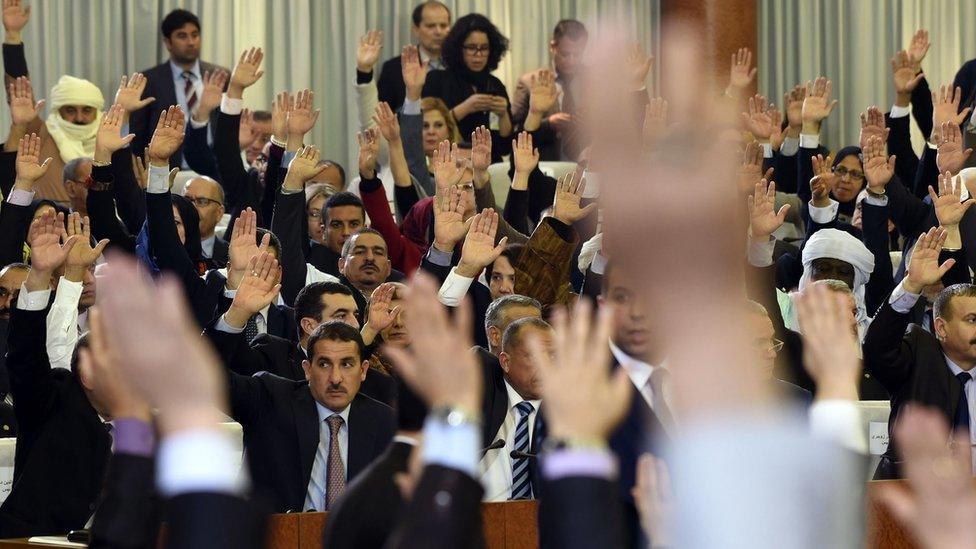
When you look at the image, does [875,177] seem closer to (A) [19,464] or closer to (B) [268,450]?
(B) [268,450]

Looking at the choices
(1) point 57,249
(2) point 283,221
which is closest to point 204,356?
(1) point 57,249

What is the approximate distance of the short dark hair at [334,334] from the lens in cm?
442

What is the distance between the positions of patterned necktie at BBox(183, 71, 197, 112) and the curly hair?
129 centimetres

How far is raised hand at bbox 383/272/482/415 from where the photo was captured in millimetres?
1729

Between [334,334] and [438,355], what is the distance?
2.71m

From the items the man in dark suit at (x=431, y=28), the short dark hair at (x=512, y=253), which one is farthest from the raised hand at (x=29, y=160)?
the man in dark suit at (x=431, y=28)

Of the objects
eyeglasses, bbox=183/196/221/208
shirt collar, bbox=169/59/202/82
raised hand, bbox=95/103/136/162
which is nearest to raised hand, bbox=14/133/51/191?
raised hand, bbox=95/103/136/162

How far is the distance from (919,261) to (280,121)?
2781 mm

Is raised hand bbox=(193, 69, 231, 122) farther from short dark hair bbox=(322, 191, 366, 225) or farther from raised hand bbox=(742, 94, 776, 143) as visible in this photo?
raised hand bbox=(742, 94, 776, 143)

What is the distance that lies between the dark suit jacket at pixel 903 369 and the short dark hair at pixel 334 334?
1.48 m

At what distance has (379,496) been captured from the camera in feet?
6.64

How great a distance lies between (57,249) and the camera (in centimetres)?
467

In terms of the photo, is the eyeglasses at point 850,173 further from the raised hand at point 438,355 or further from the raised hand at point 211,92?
the raised hand at point 438,355

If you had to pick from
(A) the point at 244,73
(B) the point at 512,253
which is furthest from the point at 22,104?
(B) the point at 512,253
